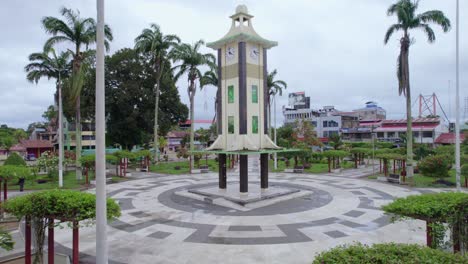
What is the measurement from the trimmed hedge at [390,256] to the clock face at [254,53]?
16680 millimetres

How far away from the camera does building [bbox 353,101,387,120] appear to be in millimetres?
105000

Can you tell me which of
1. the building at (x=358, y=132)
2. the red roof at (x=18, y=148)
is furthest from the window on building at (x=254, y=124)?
the building at (x=358, y=132)

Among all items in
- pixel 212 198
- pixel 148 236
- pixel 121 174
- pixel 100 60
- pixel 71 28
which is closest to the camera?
pixel 100 60

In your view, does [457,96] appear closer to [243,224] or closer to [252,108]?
[252,108]

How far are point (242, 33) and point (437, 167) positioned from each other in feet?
72.6

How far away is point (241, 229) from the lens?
48.2 feet

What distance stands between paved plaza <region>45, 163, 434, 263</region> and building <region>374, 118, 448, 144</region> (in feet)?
191

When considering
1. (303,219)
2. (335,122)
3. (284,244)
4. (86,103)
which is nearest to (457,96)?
(303,219)

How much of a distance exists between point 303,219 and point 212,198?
6.98m

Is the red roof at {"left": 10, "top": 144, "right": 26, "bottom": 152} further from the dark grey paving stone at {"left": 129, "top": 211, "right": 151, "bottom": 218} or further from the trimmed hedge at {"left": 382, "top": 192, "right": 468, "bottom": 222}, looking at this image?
the trimmed hedge at {"left": 382, "top": 192, "right": 468, "bottom": 222}

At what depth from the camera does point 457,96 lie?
16875mm

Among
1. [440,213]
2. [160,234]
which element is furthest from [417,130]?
[160,234]

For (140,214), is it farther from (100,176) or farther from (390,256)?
(390,256)

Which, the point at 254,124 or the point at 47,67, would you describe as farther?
the point at 47,67
